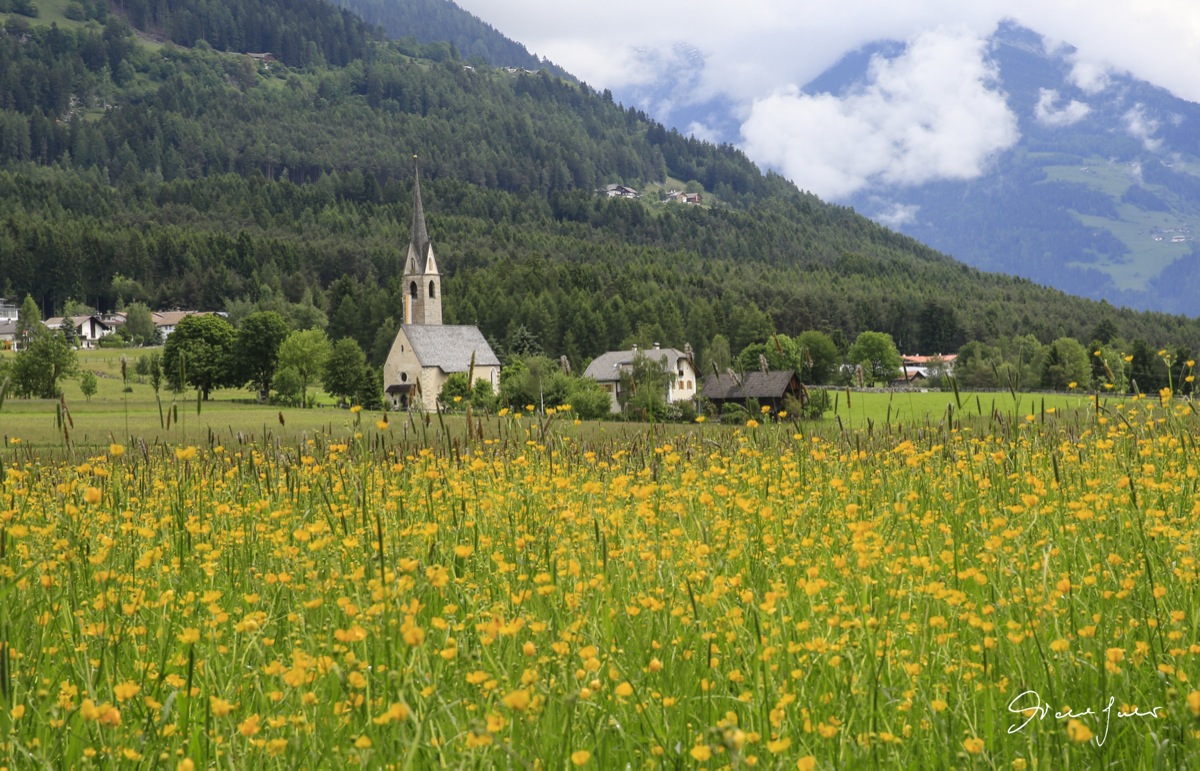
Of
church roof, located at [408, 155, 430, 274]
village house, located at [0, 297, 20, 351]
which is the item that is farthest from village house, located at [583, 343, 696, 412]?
village house, located at [0, 297, 20, 351]

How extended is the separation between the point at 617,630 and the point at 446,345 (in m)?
91.0

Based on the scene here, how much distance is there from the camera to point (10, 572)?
4516 mm

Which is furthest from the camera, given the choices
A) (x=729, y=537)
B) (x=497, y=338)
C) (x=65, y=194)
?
(x=65, y=194)

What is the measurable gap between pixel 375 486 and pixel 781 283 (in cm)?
17019

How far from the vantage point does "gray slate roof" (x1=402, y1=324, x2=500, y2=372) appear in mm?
91938

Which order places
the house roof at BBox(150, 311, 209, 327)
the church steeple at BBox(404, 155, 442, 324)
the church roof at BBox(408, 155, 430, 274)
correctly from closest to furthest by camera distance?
the church steeple at BBox(404, 155, 442, 324)
the church roof at BBox(408, 155, 430, 274)
the house roof at BBox(150, 311, 209, 327)

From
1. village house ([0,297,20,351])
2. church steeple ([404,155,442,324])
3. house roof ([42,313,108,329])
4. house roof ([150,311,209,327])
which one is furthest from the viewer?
house roof ([150,311,209,327])

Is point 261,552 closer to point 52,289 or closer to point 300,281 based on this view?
point 300,281

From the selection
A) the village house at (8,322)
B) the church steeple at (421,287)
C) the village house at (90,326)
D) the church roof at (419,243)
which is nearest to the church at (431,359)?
the church steeple at (421,287)

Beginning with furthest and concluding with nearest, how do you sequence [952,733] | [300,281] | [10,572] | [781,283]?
[781,283] → [300,281] → [10,572] → [952,733]

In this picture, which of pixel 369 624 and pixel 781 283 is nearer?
pixel 369 624

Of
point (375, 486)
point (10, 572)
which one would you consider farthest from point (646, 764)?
point (375, 486)

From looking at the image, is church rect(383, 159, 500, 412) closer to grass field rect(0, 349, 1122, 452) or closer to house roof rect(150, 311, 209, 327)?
grass field rect(0, 349, 1122, 452)

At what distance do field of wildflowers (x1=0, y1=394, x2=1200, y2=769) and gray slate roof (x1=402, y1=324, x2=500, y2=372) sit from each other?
84740 mm
